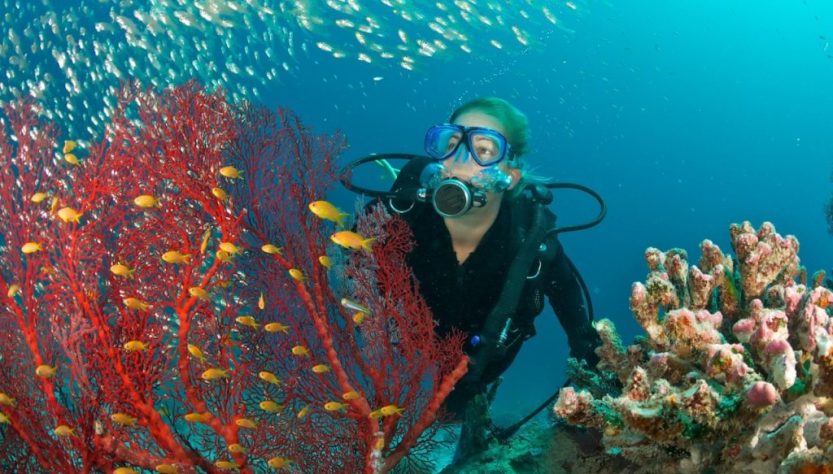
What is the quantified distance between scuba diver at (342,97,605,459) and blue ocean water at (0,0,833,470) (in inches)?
1339

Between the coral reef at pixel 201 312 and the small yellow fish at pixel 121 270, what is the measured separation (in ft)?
0.21

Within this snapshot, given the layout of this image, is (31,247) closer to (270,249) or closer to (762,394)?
(270,249)

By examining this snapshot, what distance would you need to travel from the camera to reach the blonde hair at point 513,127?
5707mm

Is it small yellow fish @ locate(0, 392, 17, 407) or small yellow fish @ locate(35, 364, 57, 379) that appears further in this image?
small yellow fish @ locate(0, 392, 17, 407)

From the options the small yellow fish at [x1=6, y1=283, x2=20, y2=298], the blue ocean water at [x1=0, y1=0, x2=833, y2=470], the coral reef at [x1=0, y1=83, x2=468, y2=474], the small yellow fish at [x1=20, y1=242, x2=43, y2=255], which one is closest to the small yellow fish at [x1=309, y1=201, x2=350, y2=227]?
the coral reef at [x1=0, y1=83, x2=468, y2=474]

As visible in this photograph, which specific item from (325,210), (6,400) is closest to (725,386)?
(325,210)

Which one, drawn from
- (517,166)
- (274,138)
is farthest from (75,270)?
(517,166)

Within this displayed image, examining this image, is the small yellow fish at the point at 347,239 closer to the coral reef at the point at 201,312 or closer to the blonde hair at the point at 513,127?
the coral reef at the point at 201,312

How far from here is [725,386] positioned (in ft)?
7.93

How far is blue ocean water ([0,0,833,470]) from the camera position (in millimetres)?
48906

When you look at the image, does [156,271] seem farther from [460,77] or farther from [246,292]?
[460,77]

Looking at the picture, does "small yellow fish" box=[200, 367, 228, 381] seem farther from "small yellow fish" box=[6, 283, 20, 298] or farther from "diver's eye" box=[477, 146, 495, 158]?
"diver's eye" box=[477, 146, 495, 158]

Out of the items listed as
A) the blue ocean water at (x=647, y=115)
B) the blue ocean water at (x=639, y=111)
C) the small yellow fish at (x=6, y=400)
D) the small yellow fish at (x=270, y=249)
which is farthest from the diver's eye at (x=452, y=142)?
the blue ocean water at (x=647, y=115)

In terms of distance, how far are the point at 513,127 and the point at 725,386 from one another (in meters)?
3.86
